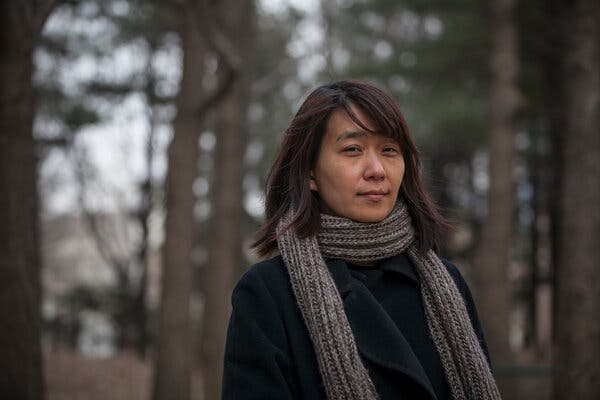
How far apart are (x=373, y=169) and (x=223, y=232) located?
8199 millimetres

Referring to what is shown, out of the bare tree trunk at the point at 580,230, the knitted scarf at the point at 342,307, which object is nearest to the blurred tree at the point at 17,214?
the knitted scarf at the point at 342,307

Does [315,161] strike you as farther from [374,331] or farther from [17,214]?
[17,214]

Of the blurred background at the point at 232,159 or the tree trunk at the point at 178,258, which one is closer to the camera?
the blurred background at the point at 232,159

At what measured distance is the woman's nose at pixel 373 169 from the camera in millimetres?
2297

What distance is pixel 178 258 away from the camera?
8406 mm

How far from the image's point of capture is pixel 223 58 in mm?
7215

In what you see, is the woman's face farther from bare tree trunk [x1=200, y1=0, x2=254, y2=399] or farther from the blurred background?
bare tree trunk [x1=200, y1=0, x2=254, y2=399]

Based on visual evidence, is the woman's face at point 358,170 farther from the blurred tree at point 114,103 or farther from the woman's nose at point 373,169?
the blurred tree at point 114,103

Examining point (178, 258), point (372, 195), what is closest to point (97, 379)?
point (178, 258)

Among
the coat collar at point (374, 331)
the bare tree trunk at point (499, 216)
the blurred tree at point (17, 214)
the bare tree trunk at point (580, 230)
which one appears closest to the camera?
the coat collar at point (374, 331)

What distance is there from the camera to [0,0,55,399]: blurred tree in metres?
6.06

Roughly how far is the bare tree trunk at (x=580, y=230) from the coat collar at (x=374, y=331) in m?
4.90

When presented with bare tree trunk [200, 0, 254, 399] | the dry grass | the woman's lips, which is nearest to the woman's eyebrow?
the woman's lips

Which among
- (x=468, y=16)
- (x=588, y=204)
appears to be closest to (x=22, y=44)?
(x=588, y=204)
